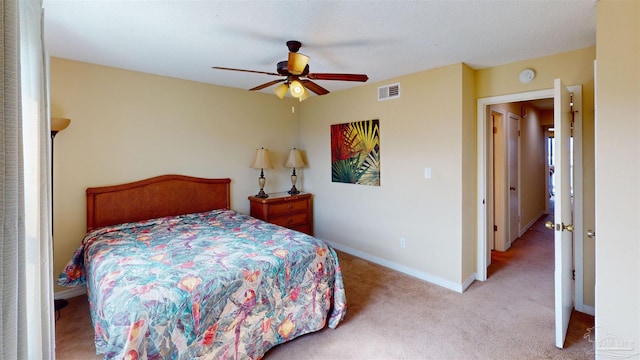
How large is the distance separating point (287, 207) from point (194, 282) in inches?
94.8

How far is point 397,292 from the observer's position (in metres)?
2.96

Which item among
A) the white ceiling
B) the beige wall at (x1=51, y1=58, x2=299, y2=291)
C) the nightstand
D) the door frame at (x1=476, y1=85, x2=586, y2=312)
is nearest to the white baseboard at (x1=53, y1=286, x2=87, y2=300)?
the beige wall at (x1=51, y1=58, x2=299, y2=291)

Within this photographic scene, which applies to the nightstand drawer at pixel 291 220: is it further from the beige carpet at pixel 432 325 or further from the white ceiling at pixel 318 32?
the white ceiling at pixel 318 32

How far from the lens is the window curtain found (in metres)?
0.72

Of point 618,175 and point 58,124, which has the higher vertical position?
point 58,124

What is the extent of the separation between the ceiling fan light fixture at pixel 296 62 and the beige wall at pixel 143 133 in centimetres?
199

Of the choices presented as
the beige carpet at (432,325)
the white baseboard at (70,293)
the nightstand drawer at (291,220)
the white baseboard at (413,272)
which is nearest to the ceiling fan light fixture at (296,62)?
the beige carpet at (432,325)

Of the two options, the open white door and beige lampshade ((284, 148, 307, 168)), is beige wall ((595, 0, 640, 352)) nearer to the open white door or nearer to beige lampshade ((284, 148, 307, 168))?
the open white door

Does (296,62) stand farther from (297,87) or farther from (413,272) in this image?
(413,272)

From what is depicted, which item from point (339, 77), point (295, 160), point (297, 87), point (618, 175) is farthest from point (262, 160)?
point (618, 175)

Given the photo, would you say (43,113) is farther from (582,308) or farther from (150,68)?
(582,308)

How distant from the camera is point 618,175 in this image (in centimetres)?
169

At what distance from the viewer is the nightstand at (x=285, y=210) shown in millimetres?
3864

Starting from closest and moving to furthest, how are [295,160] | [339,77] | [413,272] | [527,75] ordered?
[339,77] < [527,75] < [413,272] < [295,160]
